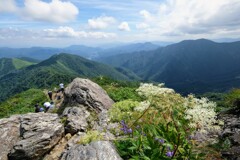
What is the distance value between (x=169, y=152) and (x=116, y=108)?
616 cm

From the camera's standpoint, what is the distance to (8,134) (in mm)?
11930

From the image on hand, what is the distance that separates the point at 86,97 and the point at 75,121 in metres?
3.79

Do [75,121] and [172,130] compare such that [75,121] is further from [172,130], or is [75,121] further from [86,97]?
[172,130]

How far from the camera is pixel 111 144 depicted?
27.1 feet

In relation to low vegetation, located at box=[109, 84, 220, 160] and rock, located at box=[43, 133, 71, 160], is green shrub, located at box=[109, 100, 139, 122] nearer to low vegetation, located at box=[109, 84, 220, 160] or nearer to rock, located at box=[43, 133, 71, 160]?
rock, located at box=[43, 133, 71, 160]

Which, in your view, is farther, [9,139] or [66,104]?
[66,104]

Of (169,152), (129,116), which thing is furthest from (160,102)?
(129,116)

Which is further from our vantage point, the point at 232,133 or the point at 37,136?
the point at 37,136

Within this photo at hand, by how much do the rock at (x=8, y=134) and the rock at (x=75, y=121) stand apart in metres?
2.33

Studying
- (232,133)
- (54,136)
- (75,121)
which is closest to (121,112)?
(75,121)

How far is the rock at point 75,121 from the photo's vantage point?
469 inches

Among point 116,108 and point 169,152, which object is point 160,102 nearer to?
point 169,152

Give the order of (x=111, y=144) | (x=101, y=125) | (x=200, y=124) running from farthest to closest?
(x=101, y=125)
(x=111, y=144)
(x=200, y=124)

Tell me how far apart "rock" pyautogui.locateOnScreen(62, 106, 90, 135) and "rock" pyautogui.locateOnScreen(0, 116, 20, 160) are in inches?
91.6
